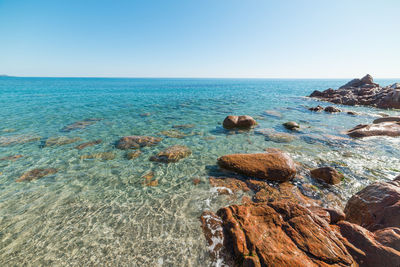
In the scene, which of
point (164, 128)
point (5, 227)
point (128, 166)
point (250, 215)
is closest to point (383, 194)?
point (250, 215)

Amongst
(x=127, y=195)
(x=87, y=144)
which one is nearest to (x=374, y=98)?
(x=127, y=195)

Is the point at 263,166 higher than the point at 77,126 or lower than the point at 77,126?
lower

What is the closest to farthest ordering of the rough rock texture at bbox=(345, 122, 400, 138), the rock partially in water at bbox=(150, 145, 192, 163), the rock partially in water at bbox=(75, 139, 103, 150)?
1. the rock partially in water at bbox=(150, 145, 192, 163)
2. the rock partially in water at bbox=(75, 139, 103, 150)
3. the rough rock texture at bbox=(345, 122, 400, 138)

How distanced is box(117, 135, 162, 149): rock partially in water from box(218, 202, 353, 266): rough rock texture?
25.1 ft

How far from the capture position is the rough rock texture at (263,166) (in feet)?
22.7

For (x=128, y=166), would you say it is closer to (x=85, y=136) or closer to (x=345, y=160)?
(x=85, y=136)

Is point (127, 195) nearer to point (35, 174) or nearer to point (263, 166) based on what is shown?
point (35, 174)

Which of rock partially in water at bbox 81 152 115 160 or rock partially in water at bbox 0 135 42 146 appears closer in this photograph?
rock partially in water at bbox 81 152 115 160

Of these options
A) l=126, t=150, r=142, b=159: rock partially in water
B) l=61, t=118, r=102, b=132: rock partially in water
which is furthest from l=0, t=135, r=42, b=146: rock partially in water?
l=126, t=150, r=142, b=159: rock partially in water

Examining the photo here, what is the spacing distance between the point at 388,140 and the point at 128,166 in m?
17.6

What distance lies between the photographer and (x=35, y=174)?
745 centimetres

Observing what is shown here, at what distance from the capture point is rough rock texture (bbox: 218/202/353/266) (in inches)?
131

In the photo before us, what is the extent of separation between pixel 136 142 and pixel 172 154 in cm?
332

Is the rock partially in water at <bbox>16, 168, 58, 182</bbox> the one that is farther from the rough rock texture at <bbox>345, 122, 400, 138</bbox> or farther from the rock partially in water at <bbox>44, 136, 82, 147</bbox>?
the rough rock texture at <bbox>345, 122, 400, 138</bbox>
